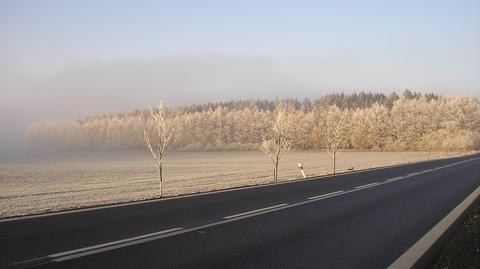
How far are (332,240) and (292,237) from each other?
27.9 inches

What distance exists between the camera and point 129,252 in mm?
7035

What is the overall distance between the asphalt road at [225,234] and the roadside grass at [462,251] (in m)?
0.67

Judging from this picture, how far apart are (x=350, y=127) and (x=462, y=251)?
111213 mm

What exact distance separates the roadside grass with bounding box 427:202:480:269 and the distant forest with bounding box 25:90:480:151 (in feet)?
233

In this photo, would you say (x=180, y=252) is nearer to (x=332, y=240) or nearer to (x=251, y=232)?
(x=251, y=232)

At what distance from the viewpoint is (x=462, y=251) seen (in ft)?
24.7

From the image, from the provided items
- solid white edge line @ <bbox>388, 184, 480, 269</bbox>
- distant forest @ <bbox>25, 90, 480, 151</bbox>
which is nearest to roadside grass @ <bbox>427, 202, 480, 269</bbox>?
solid white edge line @ <bbox>388, 184, 480, 269</bbox>

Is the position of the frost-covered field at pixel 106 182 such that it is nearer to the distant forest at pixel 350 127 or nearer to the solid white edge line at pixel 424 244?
the solid white edge line at pixel 424 244

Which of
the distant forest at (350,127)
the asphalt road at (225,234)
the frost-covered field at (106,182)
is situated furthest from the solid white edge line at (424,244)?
the distant forest at (350,127)

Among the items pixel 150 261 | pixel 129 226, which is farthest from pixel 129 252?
pixel 129 226

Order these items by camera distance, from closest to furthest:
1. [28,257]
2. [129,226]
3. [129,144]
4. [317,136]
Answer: [28,257] → [129,226] → [317,136] → [129,144]

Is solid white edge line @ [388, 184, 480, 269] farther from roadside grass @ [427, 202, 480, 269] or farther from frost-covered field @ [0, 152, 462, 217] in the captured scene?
frost-covered field @ [0, 152, 462, 217]

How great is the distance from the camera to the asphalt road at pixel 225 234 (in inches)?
265

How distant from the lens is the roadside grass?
6.62 m
